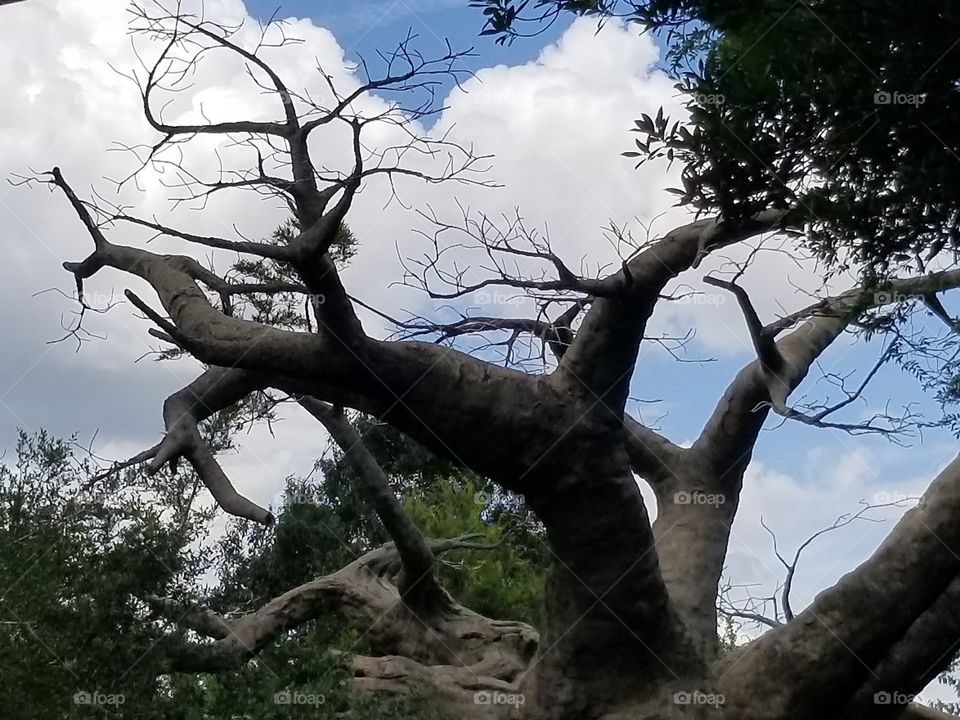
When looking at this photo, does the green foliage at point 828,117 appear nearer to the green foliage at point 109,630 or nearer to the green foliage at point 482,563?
the green foliage at point 109,630

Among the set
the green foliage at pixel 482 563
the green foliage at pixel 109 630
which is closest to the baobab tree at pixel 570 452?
the green foliage at pixel 109 630

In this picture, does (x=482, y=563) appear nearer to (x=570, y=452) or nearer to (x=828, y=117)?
(x=570, y=452)

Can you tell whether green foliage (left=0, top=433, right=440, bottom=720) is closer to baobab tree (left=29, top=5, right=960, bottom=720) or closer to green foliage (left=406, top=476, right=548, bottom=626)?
baobab tree (left=29, top=5, right=960, bottom=720)

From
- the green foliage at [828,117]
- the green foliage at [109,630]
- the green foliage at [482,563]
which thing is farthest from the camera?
the green foliage at [482,563]

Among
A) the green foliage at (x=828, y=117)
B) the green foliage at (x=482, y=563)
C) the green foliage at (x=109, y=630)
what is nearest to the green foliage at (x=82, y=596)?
the green foliage at (x=109, y=630)

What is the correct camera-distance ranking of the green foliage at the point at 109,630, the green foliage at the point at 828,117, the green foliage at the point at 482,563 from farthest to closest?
1. the green foliage at the point at 482,563
2. the green foliage at the point at 109,630
3. the green foliage at the point at 828,117

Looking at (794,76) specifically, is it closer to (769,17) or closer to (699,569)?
(769,17)

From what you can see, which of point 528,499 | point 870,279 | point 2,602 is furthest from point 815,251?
point 2,602

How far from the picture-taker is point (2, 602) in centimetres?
590

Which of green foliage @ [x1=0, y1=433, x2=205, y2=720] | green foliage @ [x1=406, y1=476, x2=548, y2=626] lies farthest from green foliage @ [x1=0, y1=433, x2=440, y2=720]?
green foliage @ [x1=406, y1=476, x2=548, y2=626]

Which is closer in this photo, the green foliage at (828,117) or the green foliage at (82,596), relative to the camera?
the green foliage at (828,117)

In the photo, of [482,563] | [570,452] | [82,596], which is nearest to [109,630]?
[82,596]

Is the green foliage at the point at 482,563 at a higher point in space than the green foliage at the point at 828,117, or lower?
higher

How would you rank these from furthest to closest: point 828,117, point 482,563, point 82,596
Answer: point 482,563, point 82,596, point 828,117
